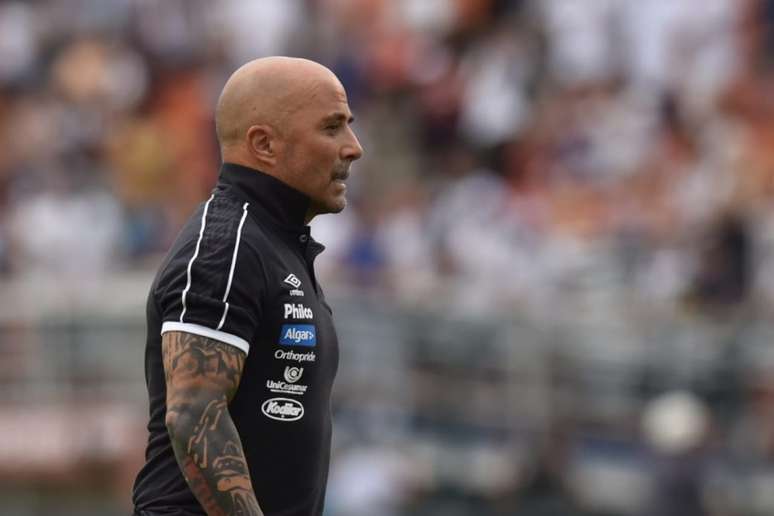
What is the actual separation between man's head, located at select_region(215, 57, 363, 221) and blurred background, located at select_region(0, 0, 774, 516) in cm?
773

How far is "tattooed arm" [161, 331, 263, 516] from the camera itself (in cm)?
408

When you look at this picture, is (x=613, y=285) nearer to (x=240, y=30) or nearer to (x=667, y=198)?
(x=667, y=198)

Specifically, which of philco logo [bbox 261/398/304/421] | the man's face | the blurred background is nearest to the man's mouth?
the man's face

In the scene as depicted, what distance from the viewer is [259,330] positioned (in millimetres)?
4242

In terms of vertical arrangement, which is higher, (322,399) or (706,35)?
(706,35)

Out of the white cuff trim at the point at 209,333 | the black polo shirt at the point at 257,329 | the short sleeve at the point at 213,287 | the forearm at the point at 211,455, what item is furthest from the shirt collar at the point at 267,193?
the forearm at the point at 211,455

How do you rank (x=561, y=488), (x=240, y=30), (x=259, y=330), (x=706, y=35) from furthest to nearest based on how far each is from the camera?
(x=240, y=30) → (x=706, y=35) → (x=561, y=488) → (x=259, y=330)

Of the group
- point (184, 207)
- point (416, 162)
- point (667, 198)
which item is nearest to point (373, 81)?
point (416, 162)

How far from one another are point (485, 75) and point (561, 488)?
12.7 ft

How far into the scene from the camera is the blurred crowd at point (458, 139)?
12.7 meters

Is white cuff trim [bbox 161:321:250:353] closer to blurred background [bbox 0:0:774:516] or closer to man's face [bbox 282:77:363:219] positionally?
man's face [bbox 282:77:363:219]

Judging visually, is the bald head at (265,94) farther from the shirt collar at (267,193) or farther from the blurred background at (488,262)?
the blurred background at (488,262)

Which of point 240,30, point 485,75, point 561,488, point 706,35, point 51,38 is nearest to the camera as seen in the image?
point 561,488

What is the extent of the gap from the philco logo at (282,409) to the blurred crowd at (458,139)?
798 centimetres
